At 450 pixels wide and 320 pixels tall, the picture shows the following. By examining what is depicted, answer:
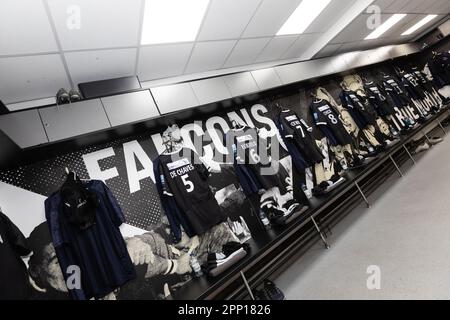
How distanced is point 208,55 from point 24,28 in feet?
7.13

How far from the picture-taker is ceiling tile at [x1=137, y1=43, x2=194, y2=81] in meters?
2.98

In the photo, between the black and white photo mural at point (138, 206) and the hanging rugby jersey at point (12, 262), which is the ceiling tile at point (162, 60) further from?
the hanging rugby jersey at point (12, 262)

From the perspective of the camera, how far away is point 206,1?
103 inches

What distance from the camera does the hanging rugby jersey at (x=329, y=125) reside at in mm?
4777

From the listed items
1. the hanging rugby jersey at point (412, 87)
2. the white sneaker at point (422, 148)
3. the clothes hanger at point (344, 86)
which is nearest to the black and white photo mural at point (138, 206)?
the clothes hanger at point (344, 86)

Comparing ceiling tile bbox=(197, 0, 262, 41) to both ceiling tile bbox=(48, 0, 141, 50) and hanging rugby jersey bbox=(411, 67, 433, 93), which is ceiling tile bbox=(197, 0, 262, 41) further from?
hanging rugby jersey bbox=(411, 67, 433, 93)

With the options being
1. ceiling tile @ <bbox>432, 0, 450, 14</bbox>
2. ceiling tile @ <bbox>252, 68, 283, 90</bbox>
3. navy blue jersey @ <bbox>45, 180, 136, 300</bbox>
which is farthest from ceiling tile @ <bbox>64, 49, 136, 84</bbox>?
ceiling tile @ <bbox>432, 0, 450, 14</bbox>

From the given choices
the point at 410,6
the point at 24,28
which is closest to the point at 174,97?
the point at 24,28

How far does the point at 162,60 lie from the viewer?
322 centimetres

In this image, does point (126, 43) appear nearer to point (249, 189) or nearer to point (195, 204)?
point (195, 204)

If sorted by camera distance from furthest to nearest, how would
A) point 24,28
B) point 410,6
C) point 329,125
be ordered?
point 410,6 → point 329,125 → point 24,28

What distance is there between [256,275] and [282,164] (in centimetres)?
201

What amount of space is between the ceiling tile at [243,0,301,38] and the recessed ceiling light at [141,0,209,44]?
86 cm

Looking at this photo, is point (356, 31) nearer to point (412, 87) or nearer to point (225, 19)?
point (225, 19)
